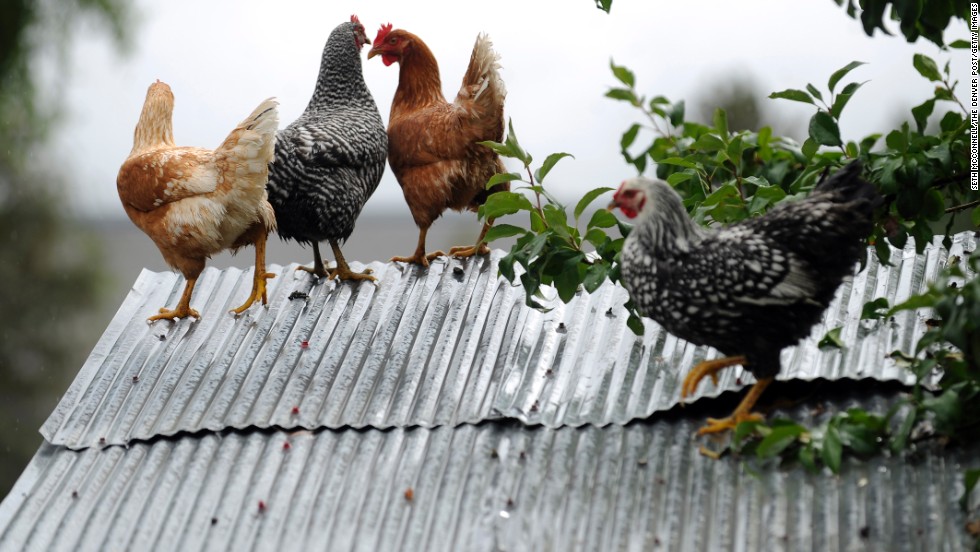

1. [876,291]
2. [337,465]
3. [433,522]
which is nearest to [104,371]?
[337,465]

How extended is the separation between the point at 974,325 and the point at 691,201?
1.74 metres

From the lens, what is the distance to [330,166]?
208 inches

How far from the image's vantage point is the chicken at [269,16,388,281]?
524 centimetres

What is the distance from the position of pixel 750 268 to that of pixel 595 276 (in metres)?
0.77

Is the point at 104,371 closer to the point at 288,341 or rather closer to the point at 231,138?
the point at 288,341

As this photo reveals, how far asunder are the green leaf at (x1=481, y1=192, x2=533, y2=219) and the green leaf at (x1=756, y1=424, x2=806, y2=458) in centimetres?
136

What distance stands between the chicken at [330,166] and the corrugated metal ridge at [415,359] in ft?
1.00

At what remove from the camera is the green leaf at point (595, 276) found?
4109 mm

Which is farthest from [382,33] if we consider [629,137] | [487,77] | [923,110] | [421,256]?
[923,110]

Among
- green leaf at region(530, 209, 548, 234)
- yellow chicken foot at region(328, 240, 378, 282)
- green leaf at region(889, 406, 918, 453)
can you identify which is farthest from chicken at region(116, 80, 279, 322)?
green leaf at region(889, 406, 918, 453)

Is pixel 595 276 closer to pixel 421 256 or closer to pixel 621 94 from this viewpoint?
pixel 621 94

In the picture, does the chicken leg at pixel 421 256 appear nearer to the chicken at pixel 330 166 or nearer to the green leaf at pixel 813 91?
the chicken at pixel 330 166

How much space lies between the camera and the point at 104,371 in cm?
475

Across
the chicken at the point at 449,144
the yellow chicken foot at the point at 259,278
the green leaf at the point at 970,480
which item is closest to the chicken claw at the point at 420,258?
the chicken at the point at 449,144
